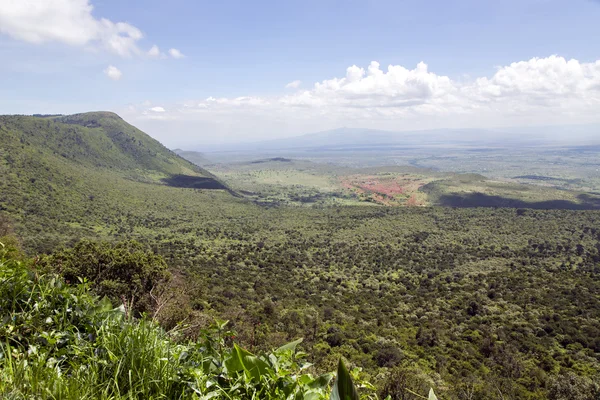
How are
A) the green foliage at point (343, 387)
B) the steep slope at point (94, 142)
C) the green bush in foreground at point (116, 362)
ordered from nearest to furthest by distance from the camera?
1. the green foliage at point (343, 387)
2. the green bush in foreground at point (116, 362)
3. the steep slope at point (94, 142)

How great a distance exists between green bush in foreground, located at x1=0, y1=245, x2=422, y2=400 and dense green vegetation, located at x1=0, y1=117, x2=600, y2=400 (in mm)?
70

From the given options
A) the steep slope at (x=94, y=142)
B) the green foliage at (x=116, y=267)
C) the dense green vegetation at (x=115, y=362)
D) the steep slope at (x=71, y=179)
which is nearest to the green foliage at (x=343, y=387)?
the dense green vegetation at (x=115, y=362)

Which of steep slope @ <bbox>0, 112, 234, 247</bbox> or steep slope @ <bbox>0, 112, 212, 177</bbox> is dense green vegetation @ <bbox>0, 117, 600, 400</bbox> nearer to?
steep slope @ <bbox>0, 112, 234, 247</bbox>

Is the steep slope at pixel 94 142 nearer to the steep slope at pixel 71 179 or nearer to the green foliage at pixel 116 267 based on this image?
the steep slope at pixel 71 179

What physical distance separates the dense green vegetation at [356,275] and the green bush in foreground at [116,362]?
0.07 m

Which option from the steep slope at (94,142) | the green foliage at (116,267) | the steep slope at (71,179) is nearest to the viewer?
the green foliage at (116,267)

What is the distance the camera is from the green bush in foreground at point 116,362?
5.19ft

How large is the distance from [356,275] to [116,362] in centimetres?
3552

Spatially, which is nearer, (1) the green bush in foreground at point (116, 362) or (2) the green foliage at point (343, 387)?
(2) the green foliage at point (343, 387)

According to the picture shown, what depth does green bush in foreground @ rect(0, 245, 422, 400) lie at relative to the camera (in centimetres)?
158

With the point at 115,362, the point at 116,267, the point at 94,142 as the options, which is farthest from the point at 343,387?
the point at 94,142

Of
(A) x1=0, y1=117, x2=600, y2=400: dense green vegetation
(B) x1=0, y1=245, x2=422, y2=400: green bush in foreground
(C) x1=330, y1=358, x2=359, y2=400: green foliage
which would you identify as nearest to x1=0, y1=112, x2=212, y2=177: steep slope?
(A) x1=0, y1=117, x2=600, y2=400: dense green vegetation

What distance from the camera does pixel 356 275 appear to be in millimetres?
35906

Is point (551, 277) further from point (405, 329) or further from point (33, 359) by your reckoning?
point (33, 359)
